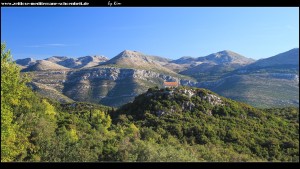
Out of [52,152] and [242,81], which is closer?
[52,152]

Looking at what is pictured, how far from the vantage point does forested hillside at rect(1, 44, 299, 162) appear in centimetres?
1830

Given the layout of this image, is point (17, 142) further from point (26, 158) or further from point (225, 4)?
point (225, 4)

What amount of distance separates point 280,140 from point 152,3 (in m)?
39.5

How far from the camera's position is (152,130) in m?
38.7

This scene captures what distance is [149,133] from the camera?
35656mm

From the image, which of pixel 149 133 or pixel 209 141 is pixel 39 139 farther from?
pixel 209 141

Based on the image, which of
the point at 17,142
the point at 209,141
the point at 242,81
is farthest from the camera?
Result: the point at 242,81

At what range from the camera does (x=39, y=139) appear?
21.1m

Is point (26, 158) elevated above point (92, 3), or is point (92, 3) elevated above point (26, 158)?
point (92, 3)

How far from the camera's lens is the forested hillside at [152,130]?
60.0 feet

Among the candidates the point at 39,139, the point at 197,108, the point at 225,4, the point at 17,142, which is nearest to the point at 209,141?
the point at 197,108
